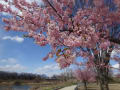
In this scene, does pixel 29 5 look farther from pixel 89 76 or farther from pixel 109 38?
pixel 89 76

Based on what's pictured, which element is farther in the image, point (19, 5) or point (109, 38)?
point (19, 5)

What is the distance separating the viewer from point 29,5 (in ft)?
13.9

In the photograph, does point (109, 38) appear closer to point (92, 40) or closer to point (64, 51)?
point (92, 40)

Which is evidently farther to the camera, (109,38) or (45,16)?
(45,16)

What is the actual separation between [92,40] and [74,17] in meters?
0.85

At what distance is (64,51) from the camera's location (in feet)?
12.3

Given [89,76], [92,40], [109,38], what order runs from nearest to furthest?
[92,40], [109,38], [89,76]

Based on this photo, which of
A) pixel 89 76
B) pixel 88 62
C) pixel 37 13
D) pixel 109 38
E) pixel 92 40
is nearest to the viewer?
pixel 92 40

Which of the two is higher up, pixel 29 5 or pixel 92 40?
pixel 29 5

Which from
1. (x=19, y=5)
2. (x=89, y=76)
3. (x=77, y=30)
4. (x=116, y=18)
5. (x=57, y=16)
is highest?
(x=19, y=5)

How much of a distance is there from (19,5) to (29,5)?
11.3 inches

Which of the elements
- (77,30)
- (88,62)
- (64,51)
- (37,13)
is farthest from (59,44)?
(88,62)

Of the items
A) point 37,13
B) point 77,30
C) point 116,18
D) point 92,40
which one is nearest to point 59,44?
point 77,30

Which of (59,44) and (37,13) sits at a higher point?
(37,13)
